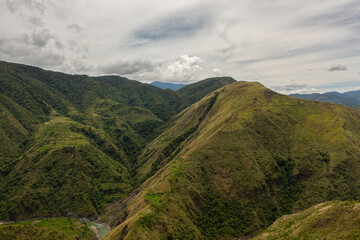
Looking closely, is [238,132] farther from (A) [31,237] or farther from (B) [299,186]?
(A) [31,237]

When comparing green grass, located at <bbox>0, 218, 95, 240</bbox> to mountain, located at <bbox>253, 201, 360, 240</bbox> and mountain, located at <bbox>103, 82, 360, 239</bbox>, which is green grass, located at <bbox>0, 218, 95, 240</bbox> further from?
mountain, located at <bbox>253, 201, 360, 240</bbox>

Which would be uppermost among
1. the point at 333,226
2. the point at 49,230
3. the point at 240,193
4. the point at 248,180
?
the point at 333,226

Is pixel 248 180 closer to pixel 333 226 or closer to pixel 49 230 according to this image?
pixel 333 226

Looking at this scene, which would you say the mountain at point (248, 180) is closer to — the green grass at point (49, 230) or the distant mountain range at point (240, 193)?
the distant mountain range at point (240, 193)

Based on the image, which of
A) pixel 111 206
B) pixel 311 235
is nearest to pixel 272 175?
pixel 311 235

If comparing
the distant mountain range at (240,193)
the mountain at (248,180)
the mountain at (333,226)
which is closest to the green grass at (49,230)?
the distant mountain range at (240,193)

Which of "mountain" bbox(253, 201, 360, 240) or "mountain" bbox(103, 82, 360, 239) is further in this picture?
"mountain" bbox(103, 82, 360, 239)

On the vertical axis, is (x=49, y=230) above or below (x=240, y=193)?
below

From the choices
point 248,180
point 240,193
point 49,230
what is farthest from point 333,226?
point 49,230

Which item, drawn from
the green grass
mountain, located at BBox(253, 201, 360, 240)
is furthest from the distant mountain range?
the green grass
